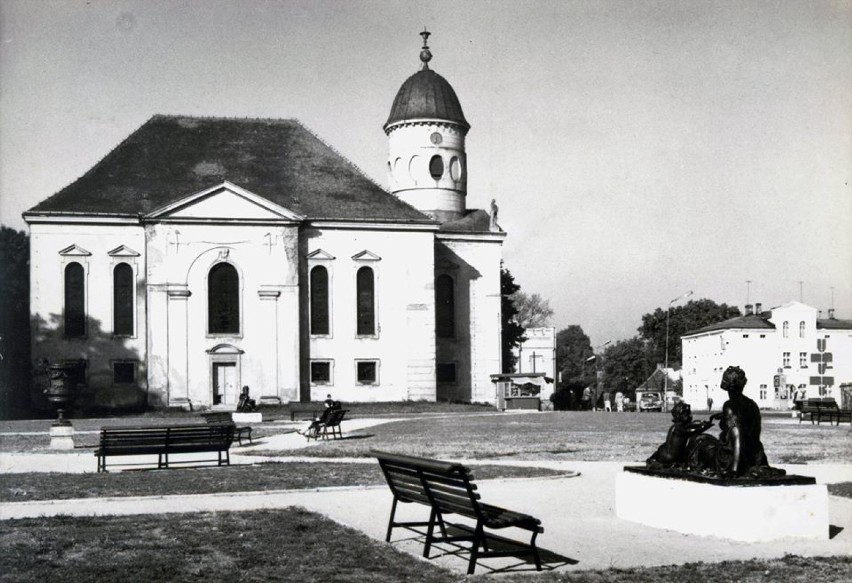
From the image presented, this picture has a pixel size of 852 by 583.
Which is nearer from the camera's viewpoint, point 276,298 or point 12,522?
point 12,522

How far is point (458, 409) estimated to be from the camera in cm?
5381

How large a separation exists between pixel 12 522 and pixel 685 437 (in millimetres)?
7912

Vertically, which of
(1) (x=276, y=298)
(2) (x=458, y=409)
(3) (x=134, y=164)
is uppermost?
(3) (x=134, y=164)

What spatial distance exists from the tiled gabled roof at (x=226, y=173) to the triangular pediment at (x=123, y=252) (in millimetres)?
1776

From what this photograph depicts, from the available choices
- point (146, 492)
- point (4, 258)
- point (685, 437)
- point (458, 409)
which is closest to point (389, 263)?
point (458, 409)

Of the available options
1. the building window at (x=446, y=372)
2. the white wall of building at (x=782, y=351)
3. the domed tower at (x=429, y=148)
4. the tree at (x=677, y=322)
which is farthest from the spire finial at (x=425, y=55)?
the tree at (x=677, y=322)

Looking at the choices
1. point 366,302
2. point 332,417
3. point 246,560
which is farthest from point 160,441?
point 366,302

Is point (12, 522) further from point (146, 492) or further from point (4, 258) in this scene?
point (4, 258)

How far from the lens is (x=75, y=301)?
54.2 m

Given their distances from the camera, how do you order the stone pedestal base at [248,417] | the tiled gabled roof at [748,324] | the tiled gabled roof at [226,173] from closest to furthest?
the stone pedestal base at [248,417]
the tiled gabled roof at [226,173]
the tiled gabled roof at [748,324]

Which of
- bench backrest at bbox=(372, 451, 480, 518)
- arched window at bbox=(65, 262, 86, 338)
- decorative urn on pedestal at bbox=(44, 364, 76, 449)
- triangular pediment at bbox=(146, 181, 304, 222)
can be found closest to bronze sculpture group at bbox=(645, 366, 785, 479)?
bench backrest at bbox=(372, 451, 480, 518)

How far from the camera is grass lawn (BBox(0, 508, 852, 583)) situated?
9.43 metres

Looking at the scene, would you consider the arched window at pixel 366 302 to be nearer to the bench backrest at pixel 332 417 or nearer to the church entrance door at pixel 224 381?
the church entrance door at pixel 224 381

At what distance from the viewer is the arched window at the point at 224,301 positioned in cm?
5469
